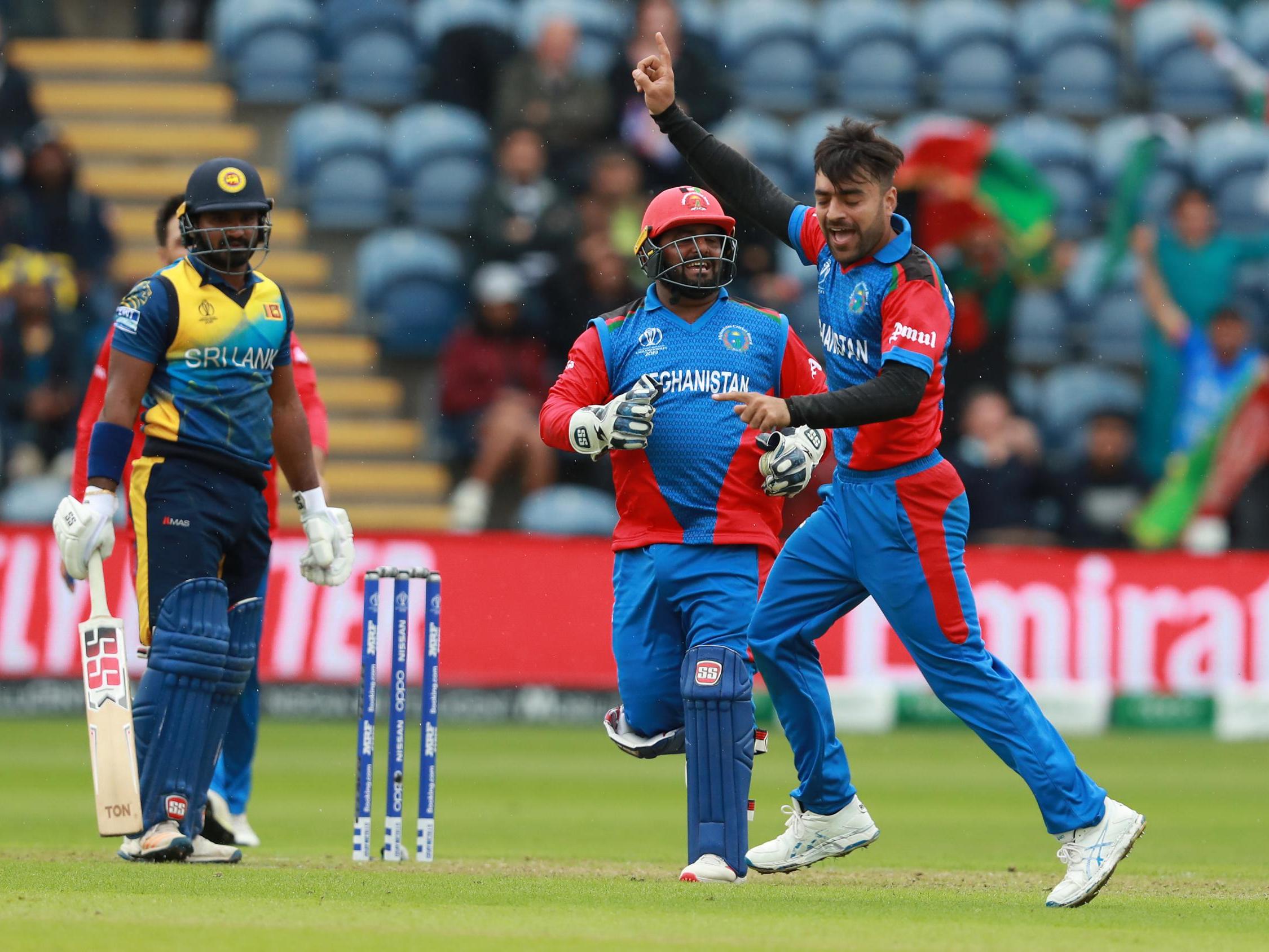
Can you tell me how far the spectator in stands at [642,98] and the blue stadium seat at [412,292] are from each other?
1743mm

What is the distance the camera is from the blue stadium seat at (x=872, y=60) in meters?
18.8

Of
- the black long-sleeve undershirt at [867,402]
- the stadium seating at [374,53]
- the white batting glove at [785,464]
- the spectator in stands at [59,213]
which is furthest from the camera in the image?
the stadium seating at [374,53]

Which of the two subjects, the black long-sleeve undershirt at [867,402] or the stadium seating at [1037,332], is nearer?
the black long-sleeve undershirt at [867,402]

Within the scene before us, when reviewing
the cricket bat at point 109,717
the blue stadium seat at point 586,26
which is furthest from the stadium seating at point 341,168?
the cricket bat at point 109,717

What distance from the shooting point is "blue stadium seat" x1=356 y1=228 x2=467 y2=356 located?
16.6m

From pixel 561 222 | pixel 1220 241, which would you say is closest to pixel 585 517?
pixel 561 222

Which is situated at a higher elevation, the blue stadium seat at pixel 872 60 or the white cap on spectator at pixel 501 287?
the blue stadium seat at pixel 872 60

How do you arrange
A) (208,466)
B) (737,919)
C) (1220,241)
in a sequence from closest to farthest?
(737,919)
(208,466)
(1220,241)

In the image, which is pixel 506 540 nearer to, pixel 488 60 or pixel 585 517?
pixel 585 517

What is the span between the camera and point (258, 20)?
1819 centimetres

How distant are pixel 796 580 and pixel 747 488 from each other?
429mm

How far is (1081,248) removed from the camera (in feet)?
60.2

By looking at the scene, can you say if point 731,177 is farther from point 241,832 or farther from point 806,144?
point 806,144

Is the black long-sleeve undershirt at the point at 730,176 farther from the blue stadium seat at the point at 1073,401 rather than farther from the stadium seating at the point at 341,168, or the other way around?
the stadium seating at the point at 341,168
